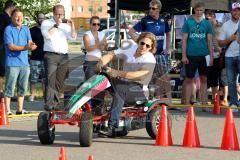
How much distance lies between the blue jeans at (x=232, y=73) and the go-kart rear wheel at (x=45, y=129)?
16.7 feet

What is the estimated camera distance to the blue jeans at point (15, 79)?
499 inches

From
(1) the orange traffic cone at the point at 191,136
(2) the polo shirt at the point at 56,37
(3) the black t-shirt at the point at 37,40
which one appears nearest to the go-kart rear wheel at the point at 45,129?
(1) the orange traffic cone at the point at 191,136

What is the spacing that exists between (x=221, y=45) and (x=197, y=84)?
6.13 ft

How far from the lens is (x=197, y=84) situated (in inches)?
614

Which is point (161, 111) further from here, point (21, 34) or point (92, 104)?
point (21, 34)

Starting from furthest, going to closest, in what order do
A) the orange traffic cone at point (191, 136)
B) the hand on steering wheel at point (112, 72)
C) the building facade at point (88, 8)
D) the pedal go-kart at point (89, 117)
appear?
1. the building facade at point (88, 8)
2. the hand on steering wheel at point (112, 72)
3. the orange traffic cone at point (191, 136)
4. the pedal go-kart at point (89, 117)

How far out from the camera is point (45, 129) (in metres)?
9.41

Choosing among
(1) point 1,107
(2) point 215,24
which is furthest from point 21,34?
(2) point 215,24

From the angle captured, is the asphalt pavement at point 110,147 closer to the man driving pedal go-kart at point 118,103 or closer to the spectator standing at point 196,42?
the man driving pedal go-kart at point 118,103

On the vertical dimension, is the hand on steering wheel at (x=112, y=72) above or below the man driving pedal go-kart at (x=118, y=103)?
above

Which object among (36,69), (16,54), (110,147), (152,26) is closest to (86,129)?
(110,147)

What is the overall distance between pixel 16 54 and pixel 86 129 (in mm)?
4058

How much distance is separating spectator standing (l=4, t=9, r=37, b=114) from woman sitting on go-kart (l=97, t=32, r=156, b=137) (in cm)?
302

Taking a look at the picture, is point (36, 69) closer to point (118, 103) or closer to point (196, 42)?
point (196, 42)
